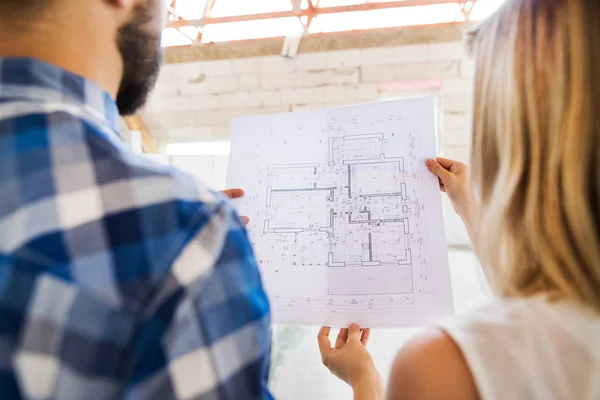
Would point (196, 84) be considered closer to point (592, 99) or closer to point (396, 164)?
point (396, 164)

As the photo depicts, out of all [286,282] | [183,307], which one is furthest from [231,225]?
[286,282]

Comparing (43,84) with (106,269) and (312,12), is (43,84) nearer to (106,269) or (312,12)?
(106,269)

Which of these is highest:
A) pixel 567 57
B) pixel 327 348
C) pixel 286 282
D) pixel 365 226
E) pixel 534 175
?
pixel 567 57

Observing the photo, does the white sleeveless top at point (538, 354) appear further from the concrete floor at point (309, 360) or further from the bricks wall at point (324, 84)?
the bricks wall at point (324, 84)

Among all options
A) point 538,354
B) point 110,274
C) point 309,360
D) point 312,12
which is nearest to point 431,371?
point 538,354

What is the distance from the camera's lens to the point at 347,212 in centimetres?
90

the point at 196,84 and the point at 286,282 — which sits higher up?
the point at 196,84

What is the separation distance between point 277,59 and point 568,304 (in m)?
2.41

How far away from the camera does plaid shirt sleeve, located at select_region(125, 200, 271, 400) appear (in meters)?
0.38

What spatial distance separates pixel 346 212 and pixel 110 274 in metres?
0.60

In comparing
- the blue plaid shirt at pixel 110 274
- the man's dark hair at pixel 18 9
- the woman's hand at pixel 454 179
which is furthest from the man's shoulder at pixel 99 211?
the woman's hand at pixel 454 179

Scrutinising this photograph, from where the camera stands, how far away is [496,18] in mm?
516

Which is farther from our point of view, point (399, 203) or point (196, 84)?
point (196, 84)

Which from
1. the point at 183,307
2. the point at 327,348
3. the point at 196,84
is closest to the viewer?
the point at 183,307
